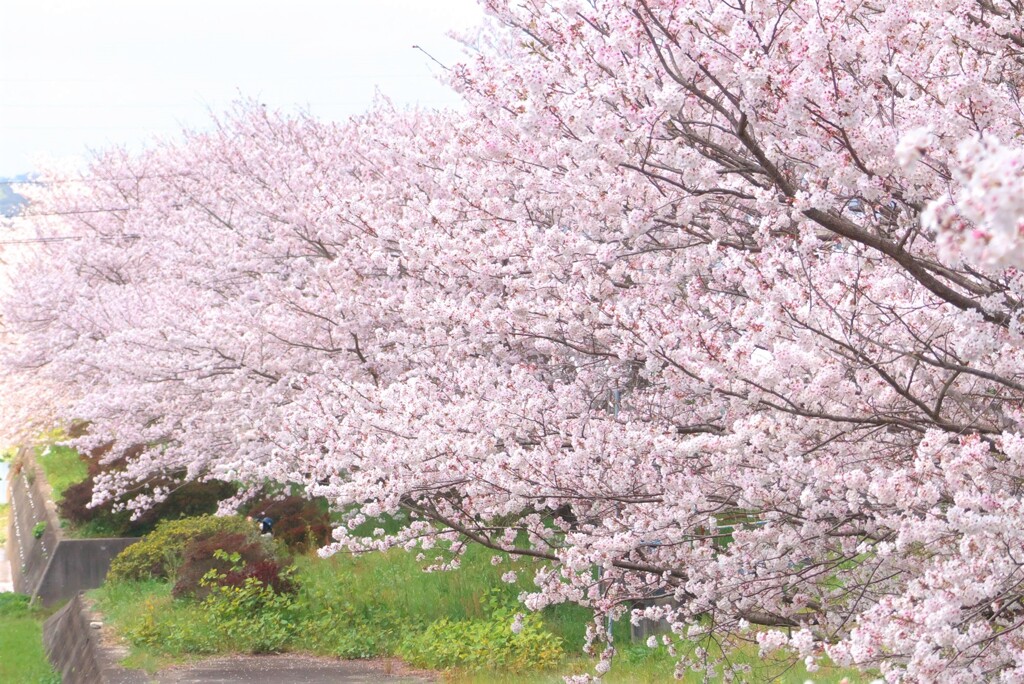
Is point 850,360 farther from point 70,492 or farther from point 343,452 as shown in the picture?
point 70,492

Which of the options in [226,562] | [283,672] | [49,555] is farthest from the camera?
[49,555]

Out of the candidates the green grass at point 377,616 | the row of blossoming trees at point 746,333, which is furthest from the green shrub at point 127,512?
the row of blossoming trees at point 746,333

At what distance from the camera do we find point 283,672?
38.3 ft

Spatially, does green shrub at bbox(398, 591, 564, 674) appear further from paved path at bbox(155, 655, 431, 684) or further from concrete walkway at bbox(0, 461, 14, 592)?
concrete walkway at bbox(0, 461, 14, 592)

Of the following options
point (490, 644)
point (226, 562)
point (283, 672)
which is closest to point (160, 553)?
point (226, 562)

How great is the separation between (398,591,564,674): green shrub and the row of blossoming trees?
167cm

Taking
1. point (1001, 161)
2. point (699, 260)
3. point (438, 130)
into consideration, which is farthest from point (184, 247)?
point (1001, 161)

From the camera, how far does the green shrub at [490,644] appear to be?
35.3 ft

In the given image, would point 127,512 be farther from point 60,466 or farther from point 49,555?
point 60,466

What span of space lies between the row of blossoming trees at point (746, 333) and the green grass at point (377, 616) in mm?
2265

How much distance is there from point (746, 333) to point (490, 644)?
20.4ft

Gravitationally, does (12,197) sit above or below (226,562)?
above

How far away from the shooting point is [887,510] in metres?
5.36

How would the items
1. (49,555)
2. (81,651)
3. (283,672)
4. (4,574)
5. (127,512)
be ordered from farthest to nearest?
(4,574) < (49,555) < (127,512) < (81,651) < (283,672)
